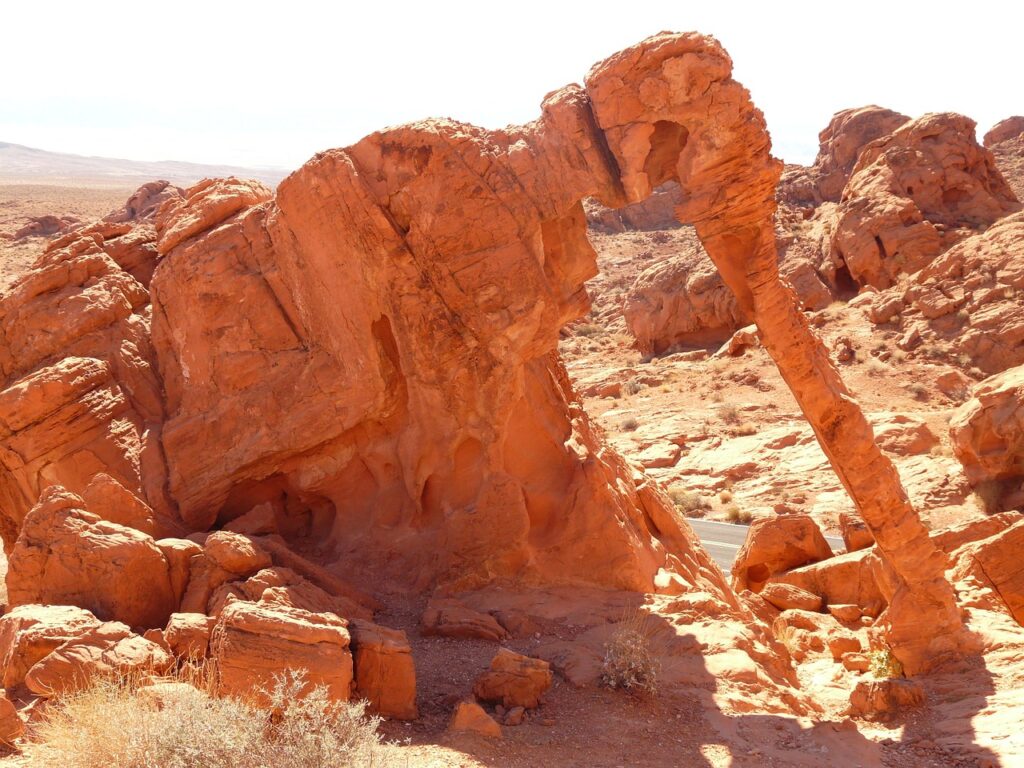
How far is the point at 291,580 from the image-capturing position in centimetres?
1046

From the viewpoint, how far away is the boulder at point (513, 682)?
916 cm

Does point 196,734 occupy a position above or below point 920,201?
below

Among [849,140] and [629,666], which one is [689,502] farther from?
[849,140]

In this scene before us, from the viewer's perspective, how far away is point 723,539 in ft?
75.7

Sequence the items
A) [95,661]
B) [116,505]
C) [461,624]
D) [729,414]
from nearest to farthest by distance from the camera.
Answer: [95,661]
[461,624]
[116,505]
[729,414]

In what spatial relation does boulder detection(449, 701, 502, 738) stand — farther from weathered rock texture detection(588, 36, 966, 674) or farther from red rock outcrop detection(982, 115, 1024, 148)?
red rock outcrop detection(982, 115, 1024, 148)

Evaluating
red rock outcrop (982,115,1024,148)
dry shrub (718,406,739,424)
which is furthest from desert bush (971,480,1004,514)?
red rock outcrop (982,115,1024,148)

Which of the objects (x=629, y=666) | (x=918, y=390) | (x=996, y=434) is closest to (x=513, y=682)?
(x=629, y=666)

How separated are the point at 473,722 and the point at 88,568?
4.53m

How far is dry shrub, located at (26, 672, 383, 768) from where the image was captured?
21.5ft

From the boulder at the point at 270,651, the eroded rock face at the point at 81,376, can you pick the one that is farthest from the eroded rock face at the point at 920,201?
the boulder at the point at 270,651

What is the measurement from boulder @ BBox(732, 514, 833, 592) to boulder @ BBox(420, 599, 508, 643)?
25.4 ft

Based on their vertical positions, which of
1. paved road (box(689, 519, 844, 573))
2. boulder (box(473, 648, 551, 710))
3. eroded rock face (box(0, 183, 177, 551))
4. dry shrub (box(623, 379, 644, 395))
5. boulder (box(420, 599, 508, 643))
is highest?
eroded rock face (box(0, 183, 177, 551))

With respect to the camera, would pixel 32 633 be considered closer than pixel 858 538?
Yes
